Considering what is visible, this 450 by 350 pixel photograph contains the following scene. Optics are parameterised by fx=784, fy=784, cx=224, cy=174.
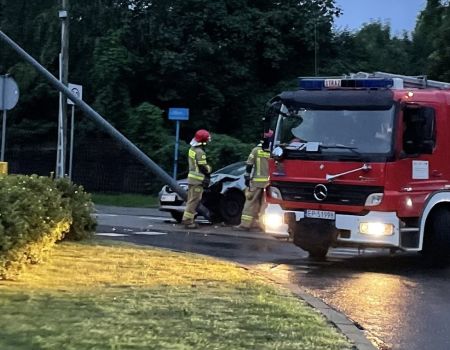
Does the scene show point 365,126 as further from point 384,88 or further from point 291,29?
point 291,29

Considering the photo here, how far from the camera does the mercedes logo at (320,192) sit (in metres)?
10.7

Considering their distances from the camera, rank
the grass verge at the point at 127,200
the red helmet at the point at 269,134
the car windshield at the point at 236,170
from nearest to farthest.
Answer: the red helmet at the point at 269,134
the car windshield at the point at 236,170
the grass verge at the point at 127,200

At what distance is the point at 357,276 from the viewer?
10.3 m

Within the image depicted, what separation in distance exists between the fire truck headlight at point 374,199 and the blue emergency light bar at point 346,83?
1.54 meters

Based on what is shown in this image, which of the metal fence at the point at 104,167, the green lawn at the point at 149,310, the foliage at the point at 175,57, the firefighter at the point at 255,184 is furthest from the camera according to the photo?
the foliage at the point at 175,57

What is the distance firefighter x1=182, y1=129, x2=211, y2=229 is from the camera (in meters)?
15.7

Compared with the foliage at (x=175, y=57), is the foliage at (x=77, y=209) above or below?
below

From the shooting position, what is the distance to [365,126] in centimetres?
1056

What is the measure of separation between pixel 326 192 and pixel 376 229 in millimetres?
848

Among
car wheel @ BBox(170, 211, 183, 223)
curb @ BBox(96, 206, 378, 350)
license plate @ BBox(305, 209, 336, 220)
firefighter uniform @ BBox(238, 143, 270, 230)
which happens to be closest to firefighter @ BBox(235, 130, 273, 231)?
firefighter uniform @ BBox(238, 143, 270, 230)

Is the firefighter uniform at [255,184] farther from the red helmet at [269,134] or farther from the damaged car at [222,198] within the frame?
the red helmet at [269,134]

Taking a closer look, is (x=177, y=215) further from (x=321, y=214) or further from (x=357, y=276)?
(x=357, y=276)

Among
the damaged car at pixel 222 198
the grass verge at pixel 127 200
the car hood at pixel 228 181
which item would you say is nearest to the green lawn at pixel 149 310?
the car hood at pixel 228 181

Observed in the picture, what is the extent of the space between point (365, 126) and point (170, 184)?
6.34 metres
